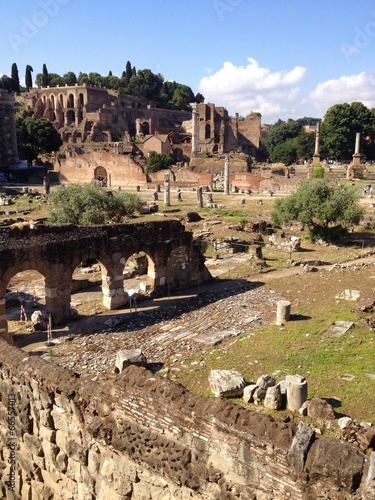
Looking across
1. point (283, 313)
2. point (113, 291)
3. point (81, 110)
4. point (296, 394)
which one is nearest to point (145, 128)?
point (81, 110)

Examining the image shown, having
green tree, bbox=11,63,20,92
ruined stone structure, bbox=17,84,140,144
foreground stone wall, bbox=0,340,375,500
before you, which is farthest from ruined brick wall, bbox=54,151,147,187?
foreground stone wall, bbox=0,340,375,500

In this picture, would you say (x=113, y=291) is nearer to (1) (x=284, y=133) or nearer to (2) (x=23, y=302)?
(2) (x=23, y=302)

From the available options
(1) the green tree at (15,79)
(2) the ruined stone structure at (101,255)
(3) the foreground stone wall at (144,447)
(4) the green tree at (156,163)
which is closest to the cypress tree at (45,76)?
Answer: (1) the green tree at (15,79)

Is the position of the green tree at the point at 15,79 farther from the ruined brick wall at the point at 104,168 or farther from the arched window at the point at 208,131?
the arched window at the point at 208,131

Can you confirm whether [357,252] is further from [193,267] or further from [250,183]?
[250,183]

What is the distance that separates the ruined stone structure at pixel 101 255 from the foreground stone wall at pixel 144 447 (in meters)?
7.27

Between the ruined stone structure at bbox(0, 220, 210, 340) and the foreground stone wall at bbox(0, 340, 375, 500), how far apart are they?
727cm

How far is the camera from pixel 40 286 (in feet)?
68.5

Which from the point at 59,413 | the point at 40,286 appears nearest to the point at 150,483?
the point at 59,413

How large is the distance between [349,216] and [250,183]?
29014mm

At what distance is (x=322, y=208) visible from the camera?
27562mm

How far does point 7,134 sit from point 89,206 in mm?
42550

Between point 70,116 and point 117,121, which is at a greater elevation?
point 70,116

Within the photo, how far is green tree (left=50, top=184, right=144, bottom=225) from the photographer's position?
2830cm
